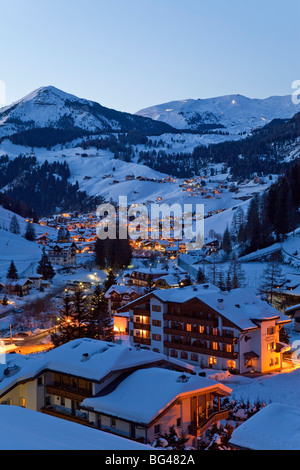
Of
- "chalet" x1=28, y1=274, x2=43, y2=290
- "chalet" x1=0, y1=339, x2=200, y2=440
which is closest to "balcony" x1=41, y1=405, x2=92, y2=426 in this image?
"chalet" x1=0, y1=339, x2=200, y2=440

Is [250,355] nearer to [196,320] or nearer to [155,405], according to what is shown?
[196,320]

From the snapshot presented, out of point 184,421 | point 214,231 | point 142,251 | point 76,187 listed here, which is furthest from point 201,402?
point 76,187

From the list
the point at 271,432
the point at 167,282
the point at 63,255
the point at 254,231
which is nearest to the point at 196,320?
the point at 271,432

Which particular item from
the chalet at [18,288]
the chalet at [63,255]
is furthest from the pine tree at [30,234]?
the chalet at [18,288]

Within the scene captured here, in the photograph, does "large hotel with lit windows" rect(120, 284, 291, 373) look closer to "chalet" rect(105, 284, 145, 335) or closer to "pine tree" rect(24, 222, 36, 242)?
"chalet" rect(105, 284, 145, 335)

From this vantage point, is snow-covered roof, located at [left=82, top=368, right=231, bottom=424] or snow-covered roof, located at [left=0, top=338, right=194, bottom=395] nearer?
snow-covered roof, located at [left=82, top=368, right=231, bottom=424]

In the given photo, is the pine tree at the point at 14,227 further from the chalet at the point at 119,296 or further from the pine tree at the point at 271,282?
the pine tree at the point at 271,282

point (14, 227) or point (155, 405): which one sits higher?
point (155, 405)
